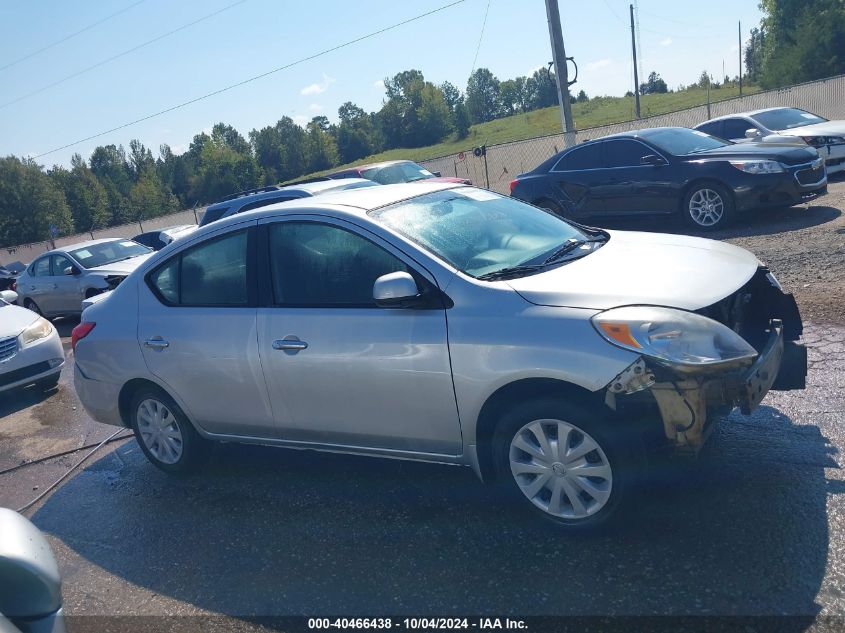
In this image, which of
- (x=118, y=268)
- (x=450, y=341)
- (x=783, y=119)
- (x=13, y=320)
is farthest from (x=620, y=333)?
(x=783, y=119)

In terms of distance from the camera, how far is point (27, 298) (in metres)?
14.5

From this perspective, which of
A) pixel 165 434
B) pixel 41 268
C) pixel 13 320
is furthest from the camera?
pixel 41 268

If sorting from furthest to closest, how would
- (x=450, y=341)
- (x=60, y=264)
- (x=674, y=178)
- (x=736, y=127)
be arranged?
1. (x=736, y=127)
2. (x=60, y=264)
3. (x=674, y=178)
4. (x=450, y=341)

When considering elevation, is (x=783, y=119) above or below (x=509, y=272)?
below

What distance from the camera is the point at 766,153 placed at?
10164 millimetres

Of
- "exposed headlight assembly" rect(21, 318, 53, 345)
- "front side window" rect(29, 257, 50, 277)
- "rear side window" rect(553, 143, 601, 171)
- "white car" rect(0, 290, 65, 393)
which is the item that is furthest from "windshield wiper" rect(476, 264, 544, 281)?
"front side window" rect(29, 257, 50, 277)

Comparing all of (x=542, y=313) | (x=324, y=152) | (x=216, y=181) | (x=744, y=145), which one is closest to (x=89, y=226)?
(x=216, y=181)

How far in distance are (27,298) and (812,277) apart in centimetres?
1352

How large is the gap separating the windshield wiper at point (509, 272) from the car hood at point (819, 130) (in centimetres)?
1209

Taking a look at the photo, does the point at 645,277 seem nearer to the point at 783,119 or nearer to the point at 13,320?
the point at 13,320

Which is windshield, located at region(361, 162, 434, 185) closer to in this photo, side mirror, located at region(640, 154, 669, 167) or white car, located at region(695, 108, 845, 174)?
white car, located at region(695, 108, 845, 174)

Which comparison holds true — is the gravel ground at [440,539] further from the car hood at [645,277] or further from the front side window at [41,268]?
the front side window at [41,268]

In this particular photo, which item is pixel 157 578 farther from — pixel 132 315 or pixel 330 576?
pixel 132 315

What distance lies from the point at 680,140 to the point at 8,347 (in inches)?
370
